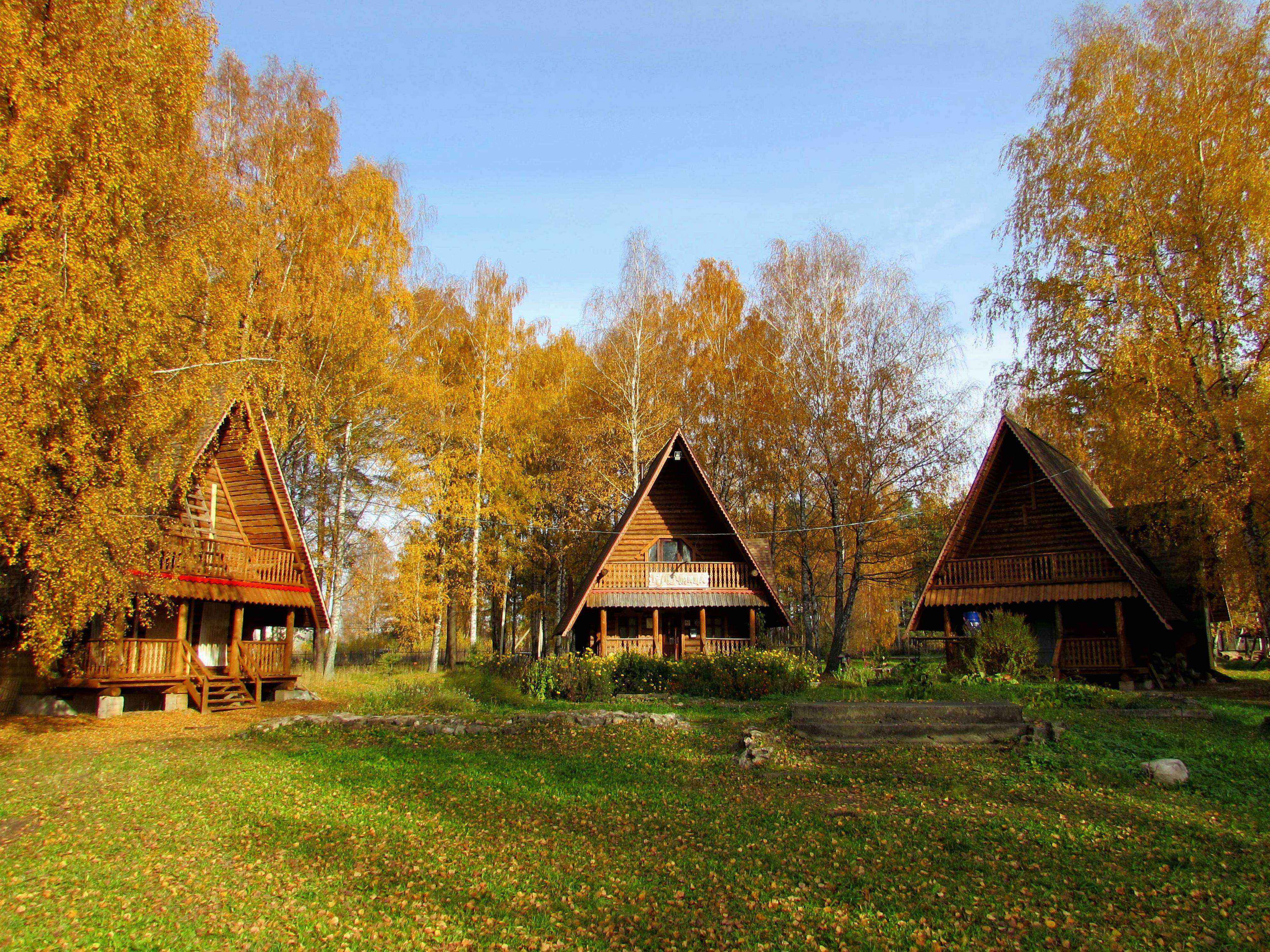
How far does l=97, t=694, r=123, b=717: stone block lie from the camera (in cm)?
1736

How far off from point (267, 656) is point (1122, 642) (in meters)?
23.3

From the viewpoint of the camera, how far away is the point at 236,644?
814 inches

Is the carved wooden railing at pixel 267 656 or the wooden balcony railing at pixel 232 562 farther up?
the wooden balcony railing at pixel 232 562

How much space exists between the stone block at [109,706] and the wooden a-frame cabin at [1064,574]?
68.0 feet

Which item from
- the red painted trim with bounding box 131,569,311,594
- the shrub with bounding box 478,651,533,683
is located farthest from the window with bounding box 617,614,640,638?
the red painted trim with bounding box 131,569,311,594

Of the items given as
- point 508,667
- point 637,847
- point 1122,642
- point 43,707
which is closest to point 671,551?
point 508,667

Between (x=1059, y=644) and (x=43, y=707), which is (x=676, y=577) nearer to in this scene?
(x=1059, y=644)

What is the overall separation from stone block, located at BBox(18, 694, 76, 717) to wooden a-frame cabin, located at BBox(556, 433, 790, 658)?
1192cm

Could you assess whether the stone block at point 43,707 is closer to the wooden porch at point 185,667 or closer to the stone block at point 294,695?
the wooden porch at point 185,667

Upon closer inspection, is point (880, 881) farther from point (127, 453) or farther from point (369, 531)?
point (369, 531)

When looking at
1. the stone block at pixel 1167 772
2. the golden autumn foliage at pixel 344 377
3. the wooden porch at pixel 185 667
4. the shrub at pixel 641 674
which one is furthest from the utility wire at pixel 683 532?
the stone block at pixel 1167 772

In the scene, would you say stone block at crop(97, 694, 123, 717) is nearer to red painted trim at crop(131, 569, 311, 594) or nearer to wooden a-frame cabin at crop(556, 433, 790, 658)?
red painted trim at crop(131, 569, 311, 594)

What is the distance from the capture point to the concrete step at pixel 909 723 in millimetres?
12164

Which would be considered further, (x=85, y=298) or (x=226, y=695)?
(x=226, y=695)
